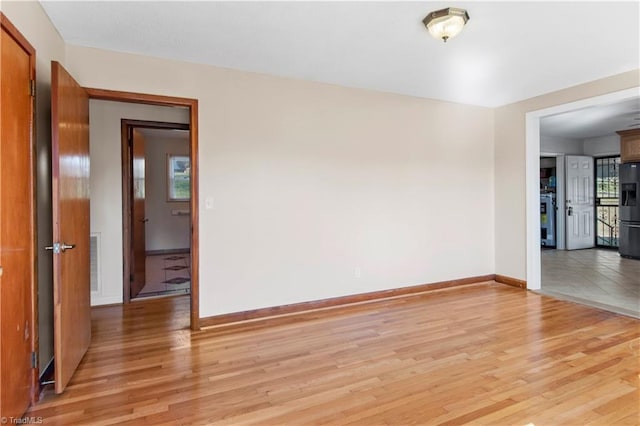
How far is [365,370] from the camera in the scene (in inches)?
99.4

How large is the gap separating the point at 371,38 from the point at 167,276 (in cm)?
462

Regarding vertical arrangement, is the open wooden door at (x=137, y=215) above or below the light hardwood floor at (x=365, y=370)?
above

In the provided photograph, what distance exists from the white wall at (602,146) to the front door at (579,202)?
19 centimetres

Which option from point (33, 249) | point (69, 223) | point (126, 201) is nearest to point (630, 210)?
point (126, 201)

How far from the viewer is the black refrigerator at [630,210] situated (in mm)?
6645

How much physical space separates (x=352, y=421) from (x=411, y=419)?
0.33m

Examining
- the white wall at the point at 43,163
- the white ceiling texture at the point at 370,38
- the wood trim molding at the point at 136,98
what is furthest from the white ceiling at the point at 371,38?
the wood trim molding at the point at 136,98

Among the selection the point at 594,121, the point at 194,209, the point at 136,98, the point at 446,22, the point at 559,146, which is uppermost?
the point at 594,121

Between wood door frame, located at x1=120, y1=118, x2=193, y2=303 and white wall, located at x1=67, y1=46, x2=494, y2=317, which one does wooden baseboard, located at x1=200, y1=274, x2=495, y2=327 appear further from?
wood door frame, located at x1=120, y1=118, x2=193, y2=303

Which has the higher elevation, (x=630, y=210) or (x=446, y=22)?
(x=446, y=22)

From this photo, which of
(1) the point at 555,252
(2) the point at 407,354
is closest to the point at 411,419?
(2) the point at 407,354

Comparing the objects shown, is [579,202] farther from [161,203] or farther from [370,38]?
[161,203]

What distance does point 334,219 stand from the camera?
4047 millimetres

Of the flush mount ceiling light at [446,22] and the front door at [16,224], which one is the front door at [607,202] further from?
the front door at [16,224]
